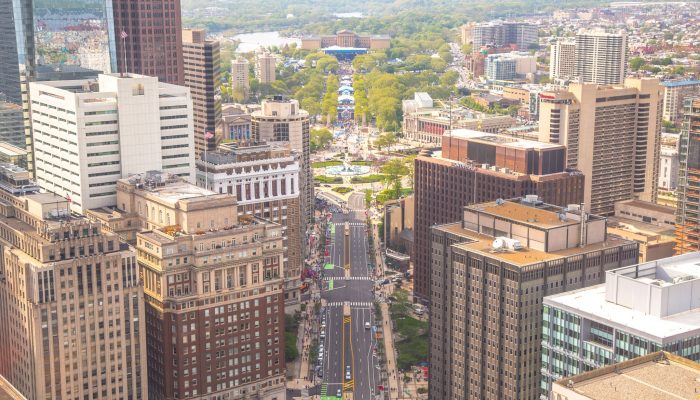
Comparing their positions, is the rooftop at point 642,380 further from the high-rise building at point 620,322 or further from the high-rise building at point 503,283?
the high-rise building at point 503,283

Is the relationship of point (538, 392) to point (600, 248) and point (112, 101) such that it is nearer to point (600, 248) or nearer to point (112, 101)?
point (600, 248)

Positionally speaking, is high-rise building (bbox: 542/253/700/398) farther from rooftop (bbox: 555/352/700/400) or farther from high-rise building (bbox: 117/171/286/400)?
high-rise building (bbox: 117/171/286/400)

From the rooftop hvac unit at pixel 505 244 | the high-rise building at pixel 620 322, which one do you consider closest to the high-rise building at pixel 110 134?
the rooftop hvac unit at pixel 505 244

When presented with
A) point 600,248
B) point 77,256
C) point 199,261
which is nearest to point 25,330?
point 77,256

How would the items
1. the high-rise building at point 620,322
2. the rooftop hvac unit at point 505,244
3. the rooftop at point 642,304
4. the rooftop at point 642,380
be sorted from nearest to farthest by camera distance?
1. the rooftop at point 642,380
2. the high-rise building at point 620,322
3. the rooftop at point 642,304
4. the rooftop hvac unit at point 505,244

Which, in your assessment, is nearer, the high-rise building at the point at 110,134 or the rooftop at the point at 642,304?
the rooftop at the point at 642,304

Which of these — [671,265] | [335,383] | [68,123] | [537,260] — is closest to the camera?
[671,265]
